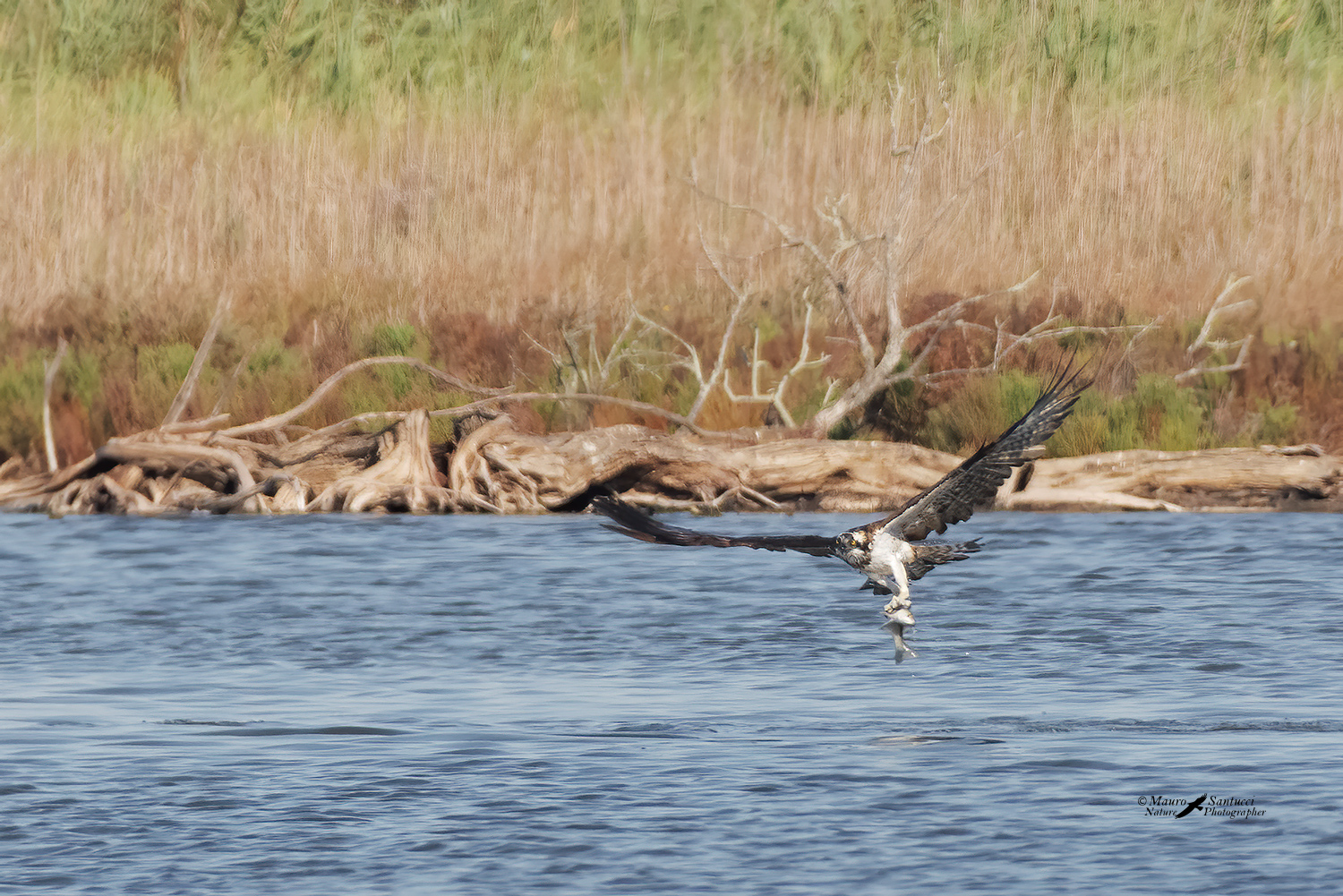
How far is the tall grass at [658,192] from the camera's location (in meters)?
18.7

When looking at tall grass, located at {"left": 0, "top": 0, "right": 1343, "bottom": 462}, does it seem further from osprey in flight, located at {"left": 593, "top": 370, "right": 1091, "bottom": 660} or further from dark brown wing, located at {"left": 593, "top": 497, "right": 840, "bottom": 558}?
dark brown wing, located at {"left": 593, "top": 497, "right": 840, "bottom": 558}

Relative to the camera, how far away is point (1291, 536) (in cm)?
1533

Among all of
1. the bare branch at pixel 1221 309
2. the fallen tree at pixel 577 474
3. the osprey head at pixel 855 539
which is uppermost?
the bare branch at pixel 1221 309

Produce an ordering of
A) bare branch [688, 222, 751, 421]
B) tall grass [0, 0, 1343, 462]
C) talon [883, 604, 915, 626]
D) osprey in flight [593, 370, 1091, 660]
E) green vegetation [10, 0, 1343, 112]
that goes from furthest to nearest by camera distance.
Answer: green vegetation [10, 0, 1343, 112] → tall grass [0, 0, 1343, 462] → bare branch [688, 222, 751, 421] → talon [883, 604, 915, 626] → osprey in flight [593, 370, 1091, 660]

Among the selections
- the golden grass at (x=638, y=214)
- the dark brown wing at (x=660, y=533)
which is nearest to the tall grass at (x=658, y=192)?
the golden grass at (x=638, y=214)

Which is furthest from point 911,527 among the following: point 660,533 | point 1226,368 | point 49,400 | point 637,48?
point 637,48

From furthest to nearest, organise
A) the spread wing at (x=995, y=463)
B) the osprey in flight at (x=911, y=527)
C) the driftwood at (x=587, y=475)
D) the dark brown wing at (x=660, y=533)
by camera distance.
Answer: the driftwood at (x=587, y=475) < the spread wing at (x=995, y=463) < the osprey in flight at (x=911, y=527) < the dark brown wing at (x=660, y=533)

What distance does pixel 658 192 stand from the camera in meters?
19.9

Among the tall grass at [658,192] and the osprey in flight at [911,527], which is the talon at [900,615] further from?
the tall grass at [658,192]

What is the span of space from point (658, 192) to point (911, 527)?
455 inches

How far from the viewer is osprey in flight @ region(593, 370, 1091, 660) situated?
25.7ft

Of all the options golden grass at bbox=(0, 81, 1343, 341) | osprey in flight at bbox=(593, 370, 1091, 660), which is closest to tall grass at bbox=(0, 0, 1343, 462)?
golden grass at bbox=(0, 81, 1343, 341)

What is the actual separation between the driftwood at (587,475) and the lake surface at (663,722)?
1.13m

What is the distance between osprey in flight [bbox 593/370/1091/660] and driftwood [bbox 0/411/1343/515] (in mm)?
7261
